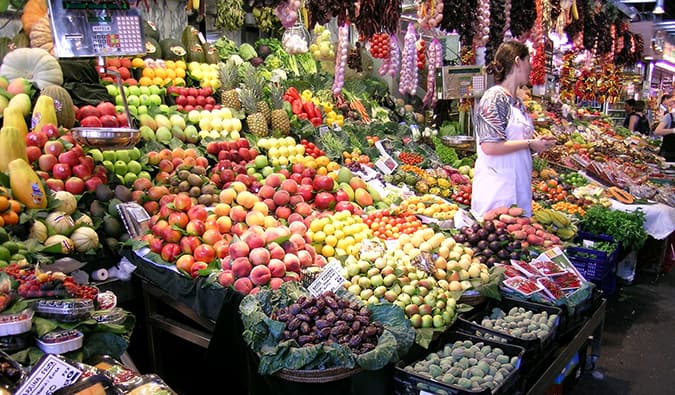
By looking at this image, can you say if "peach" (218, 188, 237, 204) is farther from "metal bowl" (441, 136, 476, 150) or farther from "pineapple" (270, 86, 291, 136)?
"metal bowl" (441, 136, 476, 150)

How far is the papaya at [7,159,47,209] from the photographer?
320cm

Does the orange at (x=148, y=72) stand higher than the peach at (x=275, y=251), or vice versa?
the orange at (x=148, y=72)

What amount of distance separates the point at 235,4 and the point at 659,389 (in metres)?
5.97

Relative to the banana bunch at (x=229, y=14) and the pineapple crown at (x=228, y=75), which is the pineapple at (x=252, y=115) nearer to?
the pineapple crown at (x=228, y=75)

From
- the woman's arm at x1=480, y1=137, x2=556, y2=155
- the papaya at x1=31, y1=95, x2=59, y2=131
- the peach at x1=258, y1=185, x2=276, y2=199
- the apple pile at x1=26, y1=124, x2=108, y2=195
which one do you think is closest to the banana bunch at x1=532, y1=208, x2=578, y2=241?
the woman's arm at x1=480, y1=137, x2=556, y2=155

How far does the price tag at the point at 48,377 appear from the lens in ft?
4.99

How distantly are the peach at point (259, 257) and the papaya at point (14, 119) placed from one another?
196cm

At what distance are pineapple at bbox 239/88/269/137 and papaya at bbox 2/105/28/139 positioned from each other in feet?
6.32

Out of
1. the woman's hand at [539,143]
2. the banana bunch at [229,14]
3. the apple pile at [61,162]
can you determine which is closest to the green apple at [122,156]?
the apple pile at [61,162]

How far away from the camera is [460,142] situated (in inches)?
265

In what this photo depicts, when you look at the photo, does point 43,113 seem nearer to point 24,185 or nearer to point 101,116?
point 101,116

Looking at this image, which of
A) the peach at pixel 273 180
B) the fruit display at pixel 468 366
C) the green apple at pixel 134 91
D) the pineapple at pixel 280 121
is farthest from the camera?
the pineapple at pixel 280 121

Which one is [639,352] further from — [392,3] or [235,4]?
[235,4]

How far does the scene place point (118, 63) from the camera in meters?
4.95
